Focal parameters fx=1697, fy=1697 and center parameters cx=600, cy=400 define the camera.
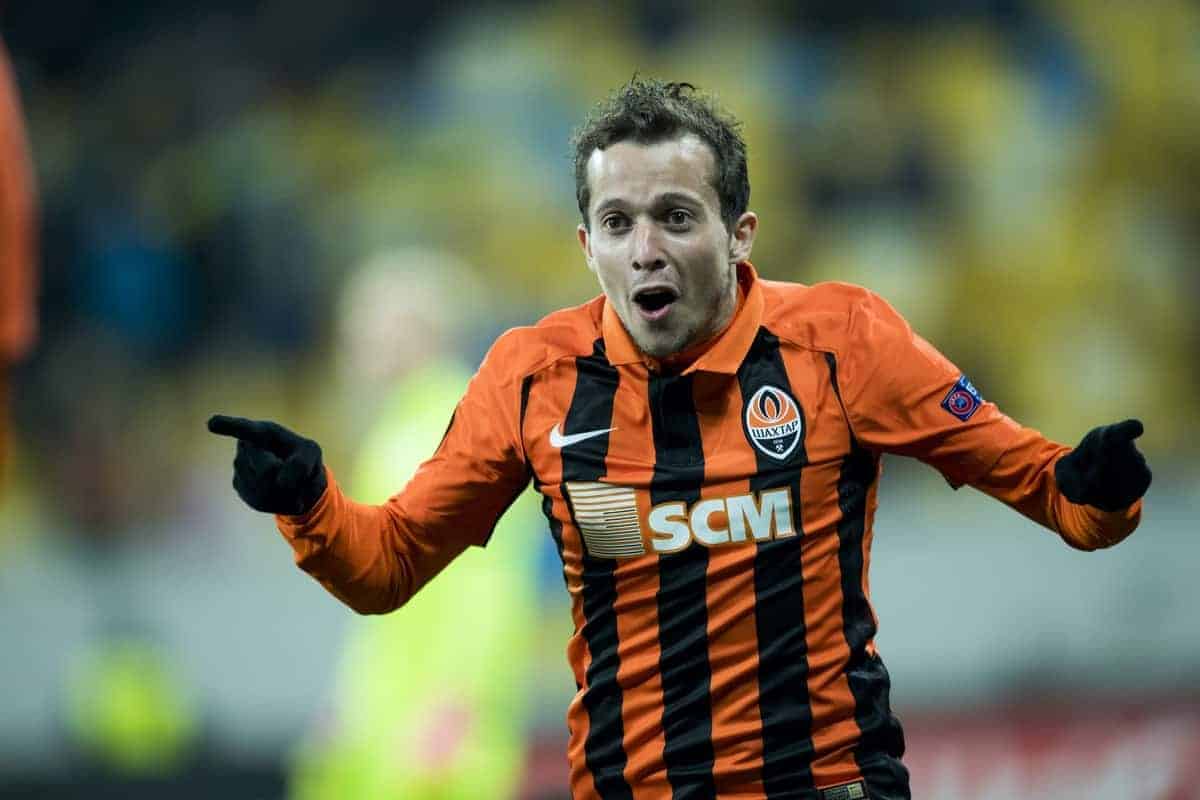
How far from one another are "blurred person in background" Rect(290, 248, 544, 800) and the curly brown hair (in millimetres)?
1962

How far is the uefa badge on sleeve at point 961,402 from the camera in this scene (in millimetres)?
2445

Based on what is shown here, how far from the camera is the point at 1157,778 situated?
188 inches

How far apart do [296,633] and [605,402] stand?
374cm

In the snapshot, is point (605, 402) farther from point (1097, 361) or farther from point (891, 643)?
point (1097, 361)

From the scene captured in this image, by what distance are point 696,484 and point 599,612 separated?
0.24 meters

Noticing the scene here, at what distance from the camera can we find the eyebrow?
2.49 metres

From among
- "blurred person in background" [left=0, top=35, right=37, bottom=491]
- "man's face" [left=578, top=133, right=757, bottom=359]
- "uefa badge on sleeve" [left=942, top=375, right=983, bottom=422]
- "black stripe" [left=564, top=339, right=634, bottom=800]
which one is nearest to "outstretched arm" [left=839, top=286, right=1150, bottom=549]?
"uefa badge on sleeve" [left=942, top=375, right=983, bottom=422]

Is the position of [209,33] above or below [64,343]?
above

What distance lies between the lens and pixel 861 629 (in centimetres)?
247

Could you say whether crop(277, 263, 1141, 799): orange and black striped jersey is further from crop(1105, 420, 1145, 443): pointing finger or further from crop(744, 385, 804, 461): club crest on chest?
crop(1105, 420, 1145, 443): pointing finger

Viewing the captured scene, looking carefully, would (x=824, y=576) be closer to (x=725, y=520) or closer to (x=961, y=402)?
(x=725, y=520)

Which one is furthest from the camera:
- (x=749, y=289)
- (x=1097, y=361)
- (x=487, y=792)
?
(x=1097, y=361)

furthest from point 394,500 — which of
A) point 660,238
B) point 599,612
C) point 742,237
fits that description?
point 742,237

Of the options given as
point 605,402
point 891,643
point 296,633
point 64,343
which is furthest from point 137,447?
point 605,402
